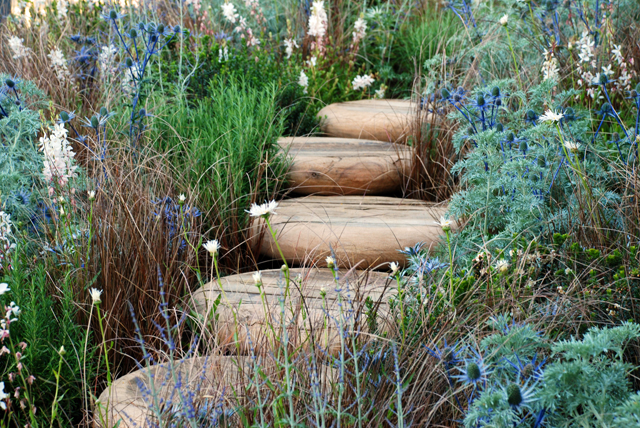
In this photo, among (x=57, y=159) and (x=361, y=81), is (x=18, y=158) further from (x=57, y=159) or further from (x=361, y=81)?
(x=361, y=81)

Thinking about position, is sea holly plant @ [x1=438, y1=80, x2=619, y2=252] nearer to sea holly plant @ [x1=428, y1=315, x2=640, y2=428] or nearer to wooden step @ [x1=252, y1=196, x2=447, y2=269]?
wooden step @ [x1=252, y1=196, x2=447, y2=269]

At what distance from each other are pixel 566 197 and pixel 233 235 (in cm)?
181

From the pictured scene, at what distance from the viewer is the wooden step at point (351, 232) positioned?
3361mm

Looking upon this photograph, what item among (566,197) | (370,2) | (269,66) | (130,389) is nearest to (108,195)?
(130,389)

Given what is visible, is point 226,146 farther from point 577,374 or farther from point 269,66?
point 577,374

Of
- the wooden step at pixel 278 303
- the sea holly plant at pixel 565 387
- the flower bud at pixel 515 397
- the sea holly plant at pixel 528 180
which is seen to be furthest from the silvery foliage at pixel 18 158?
the flower bud at pixel 515 397

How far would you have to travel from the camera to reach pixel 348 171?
14.1 feet

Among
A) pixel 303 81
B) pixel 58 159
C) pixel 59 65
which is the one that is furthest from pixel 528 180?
pixel 59 65

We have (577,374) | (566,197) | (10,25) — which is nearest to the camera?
(577,374)

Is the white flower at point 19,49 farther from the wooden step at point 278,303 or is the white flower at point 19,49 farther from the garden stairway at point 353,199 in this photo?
the wooden step at point 278,303

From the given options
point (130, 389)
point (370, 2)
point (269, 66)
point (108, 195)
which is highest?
point (370, 2)

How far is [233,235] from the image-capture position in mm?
3613

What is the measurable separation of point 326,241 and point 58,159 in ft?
4.65

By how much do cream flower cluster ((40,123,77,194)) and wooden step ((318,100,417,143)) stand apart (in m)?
2.58
